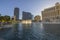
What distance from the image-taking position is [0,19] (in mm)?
140750

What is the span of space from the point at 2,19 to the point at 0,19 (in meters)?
3.89

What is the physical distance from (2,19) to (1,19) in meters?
2.68

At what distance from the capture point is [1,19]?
141750 mm

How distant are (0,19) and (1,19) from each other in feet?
4.35

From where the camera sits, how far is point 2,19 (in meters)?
144
